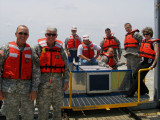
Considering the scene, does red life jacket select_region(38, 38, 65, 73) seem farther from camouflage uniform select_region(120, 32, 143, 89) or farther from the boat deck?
camouflage uniform select_region(120, 32, 143, 89)

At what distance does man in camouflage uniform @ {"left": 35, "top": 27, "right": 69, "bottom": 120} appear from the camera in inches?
120

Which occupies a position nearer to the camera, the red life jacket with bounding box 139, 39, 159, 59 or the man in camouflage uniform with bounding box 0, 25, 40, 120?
the man in camouflage uniform with bounding box 0, 25, 40, 120

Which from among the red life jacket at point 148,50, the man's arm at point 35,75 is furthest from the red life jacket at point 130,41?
the man's arm at point 35,75

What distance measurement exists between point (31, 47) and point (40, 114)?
111 cm

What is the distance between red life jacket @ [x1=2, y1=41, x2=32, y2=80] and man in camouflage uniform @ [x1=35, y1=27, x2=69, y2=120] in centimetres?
26

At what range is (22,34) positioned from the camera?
9.11 ft

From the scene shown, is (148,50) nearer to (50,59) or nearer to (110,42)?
(110,42)

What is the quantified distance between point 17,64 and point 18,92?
1.37 ft

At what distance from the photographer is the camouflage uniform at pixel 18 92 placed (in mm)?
2771

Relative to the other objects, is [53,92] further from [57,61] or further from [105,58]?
[105,58]

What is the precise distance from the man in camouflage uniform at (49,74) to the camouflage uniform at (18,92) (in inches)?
7.2

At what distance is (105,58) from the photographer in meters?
5.91

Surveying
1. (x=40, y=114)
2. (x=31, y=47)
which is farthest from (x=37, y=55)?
(x=40, y=114)

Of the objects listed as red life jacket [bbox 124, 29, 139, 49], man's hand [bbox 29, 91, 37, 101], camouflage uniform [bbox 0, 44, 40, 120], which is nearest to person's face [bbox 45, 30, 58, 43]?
camouflage uniform [bbox 0, 44, 40, 120]
